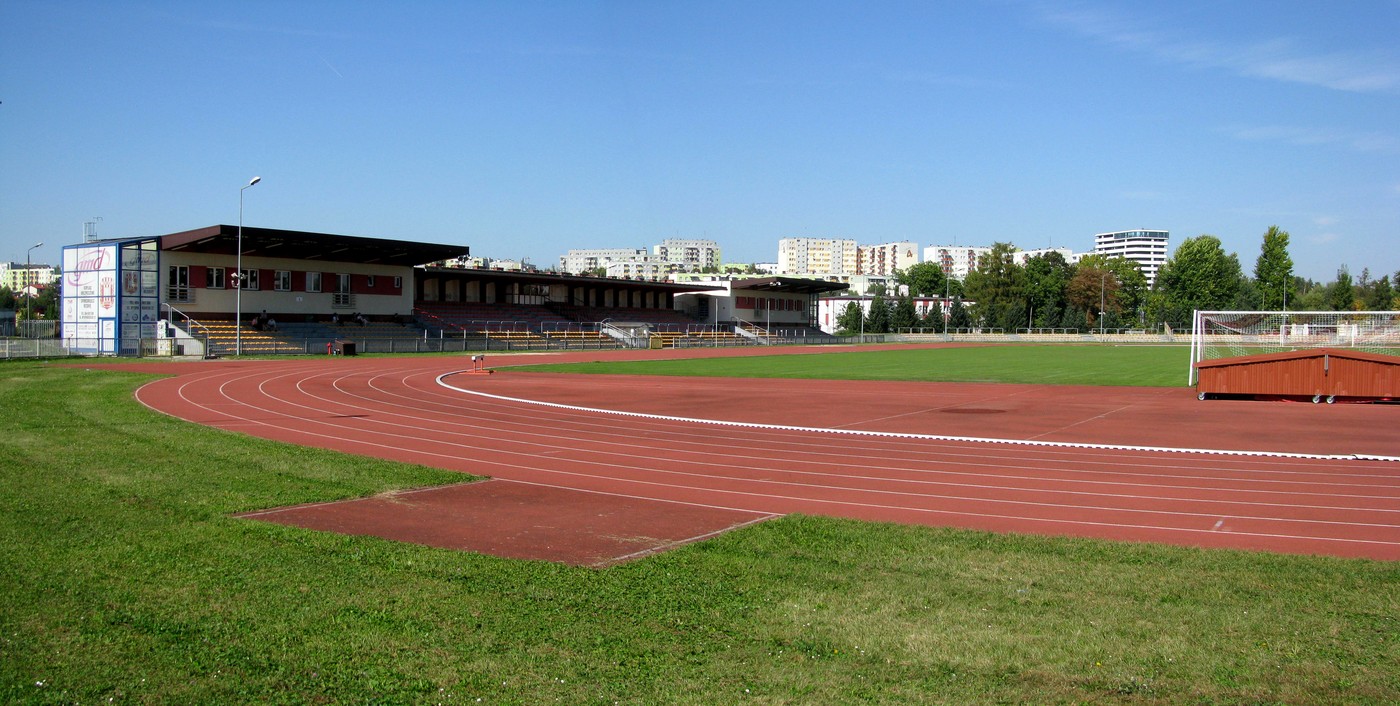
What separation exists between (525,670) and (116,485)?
297 inches

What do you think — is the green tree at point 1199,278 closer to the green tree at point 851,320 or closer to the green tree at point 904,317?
the green tree at point 904,317

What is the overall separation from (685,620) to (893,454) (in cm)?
944

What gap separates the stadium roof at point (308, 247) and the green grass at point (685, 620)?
46061mm

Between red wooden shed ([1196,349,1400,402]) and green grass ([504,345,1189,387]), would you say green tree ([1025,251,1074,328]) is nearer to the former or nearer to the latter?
green grass ([504,345,1189,387])

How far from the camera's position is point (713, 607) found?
6363 mm

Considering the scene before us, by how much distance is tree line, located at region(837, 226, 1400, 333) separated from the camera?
4599 inches

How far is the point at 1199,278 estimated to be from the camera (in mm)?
126000

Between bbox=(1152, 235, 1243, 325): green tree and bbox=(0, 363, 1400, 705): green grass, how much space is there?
424ft

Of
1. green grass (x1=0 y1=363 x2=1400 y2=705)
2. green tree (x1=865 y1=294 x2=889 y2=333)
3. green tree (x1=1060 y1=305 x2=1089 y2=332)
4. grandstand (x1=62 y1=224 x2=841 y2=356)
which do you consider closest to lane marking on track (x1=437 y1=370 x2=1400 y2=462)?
green grass (x1=0 y1=363 x2=1400 y2=705)

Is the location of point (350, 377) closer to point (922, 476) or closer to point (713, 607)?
point (922, 476)

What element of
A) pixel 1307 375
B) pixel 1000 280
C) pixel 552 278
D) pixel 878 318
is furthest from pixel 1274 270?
pixel 1307 375

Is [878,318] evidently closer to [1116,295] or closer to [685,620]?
[1116,295]

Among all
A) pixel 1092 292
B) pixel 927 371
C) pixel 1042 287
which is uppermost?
pixel 1042 287

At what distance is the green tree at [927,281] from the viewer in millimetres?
168500
